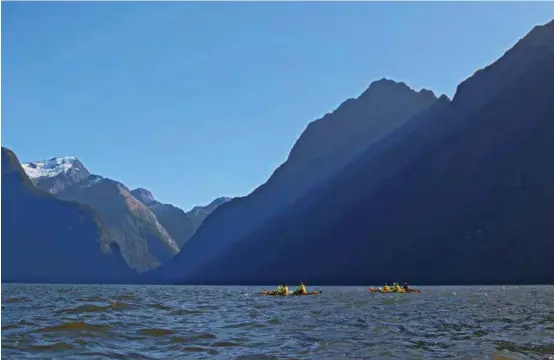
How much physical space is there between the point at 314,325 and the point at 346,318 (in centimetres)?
561

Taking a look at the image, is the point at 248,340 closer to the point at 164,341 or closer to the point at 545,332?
the point at 164,341

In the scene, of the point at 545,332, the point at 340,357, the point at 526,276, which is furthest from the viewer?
the point at 526,276

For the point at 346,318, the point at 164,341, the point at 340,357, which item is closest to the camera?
the point at 340,357

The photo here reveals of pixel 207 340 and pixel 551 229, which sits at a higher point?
pixel 551 229

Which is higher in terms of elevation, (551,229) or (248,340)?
(551,229)

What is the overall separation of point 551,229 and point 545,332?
185756 mm

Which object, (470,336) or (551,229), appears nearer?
(470,336)

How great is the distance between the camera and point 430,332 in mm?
30000

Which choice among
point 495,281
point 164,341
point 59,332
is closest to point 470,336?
point 164,341

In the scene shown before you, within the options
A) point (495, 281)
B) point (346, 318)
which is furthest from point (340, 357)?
point (495, 281)

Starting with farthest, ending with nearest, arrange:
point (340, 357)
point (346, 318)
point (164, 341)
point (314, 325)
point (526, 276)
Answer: point (526, 276)
point (346, 318)
point (314, 325)
point (164, 341)
point (340, 357)

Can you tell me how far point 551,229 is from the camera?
197 metres

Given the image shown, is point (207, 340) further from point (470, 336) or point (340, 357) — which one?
point (470, 336)

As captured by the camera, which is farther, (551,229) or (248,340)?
(551,229)
